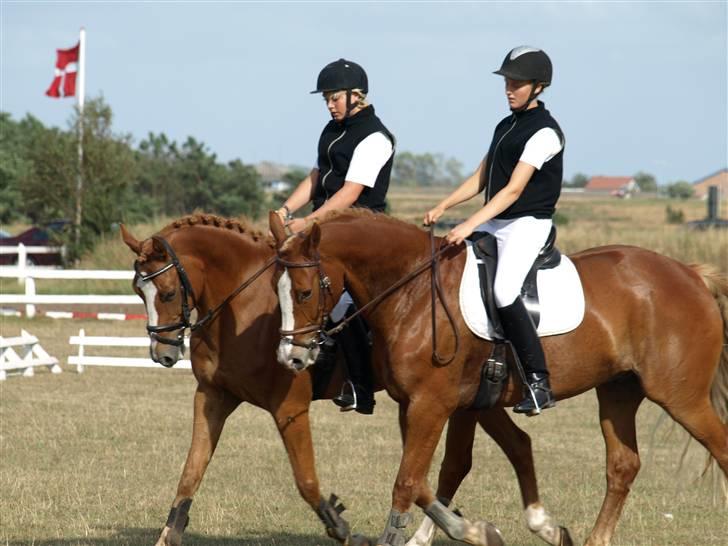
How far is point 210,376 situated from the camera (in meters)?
7.04

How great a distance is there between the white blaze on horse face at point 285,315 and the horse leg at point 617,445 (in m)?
2.39

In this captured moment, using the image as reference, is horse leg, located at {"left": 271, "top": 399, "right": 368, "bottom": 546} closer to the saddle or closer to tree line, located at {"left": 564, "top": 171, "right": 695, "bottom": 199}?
the saddle

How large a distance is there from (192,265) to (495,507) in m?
3.30

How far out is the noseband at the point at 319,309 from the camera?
612 centimetres

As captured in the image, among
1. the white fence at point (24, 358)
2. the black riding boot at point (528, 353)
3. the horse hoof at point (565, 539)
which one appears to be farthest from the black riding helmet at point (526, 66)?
the white fence at point (24, 358)

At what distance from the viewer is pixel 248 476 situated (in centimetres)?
1011

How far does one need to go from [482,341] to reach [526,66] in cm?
158

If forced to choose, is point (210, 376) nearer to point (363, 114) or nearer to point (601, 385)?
point (363, 114)

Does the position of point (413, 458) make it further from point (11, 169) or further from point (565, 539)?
point (11, 169)

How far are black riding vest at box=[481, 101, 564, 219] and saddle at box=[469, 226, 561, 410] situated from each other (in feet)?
0.81

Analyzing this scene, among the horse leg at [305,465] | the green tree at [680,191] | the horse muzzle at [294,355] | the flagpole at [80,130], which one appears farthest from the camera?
the green tree at [680,191]

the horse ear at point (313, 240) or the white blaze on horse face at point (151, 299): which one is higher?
the horse ear at point (313, 240)

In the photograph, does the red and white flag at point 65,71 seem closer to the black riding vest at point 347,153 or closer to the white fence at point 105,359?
the white fence at point 105,359

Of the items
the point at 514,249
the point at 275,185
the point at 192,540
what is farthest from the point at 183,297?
the point at 275,185
